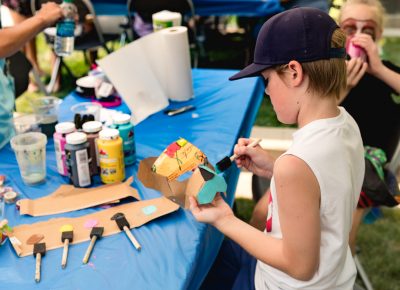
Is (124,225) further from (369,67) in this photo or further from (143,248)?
(369,67)

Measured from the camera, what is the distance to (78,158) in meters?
1.24

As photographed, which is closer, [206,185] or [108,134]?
[206,185]

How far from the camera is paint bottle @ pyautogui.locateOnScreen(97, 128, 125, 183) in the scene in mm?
1236

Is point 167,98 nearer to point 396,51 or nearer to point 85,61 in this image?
point 85,61

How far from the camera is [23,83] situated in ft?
8.09

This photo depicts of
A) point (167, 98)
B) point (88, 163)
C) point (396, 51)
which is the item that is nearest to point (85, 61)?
point (167, 98)

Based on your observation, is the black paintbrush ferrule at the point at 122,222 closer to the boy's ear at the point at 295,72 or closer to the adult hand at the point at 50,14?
the boy's ear at the point at 295,72

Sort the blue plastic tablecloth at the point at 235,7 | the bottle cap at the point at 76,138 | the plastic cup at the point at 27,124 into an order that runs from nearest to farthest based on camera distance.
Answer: the bottle cap at the point at 76,138 < the plastic cup at the point at 27,124 < the blue plastic tablecloth at the point at 235,7

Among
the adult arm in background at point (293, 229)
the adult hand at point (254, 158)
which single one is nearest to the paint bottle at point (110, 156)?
the adult hand at point (254, 158)

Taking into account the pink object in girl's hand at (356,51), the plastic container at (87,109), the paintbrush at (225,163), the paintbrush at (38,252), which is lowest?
the paintbrush at (38,252)

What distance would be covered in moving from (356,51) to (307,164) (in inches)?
38.1

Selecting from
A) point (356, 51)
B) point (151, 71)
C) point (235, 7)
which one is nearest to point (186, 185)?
point (151, 71)

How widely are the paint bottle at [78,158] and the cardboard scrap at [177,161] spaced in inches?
9.1

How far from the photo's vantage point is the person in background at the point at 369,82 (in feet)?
5.56
